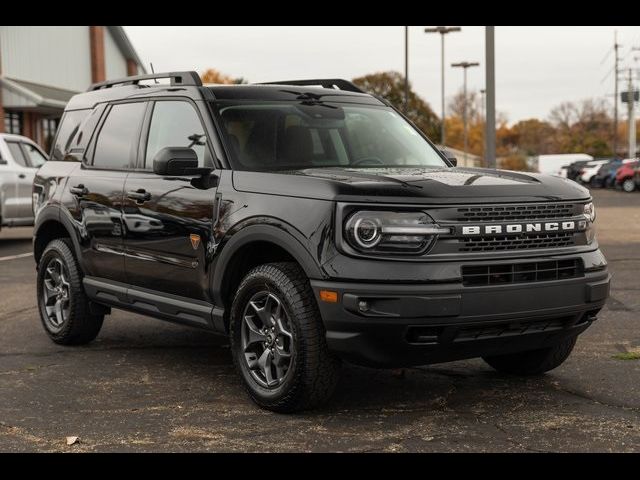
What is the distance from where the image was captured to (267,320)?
532 centimetres

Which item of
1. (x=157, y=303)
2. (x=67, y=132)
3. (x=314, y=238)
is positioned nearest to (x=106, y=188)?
(x=157, y=303)

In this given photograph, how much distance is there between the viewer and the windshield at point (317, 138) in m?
5.93

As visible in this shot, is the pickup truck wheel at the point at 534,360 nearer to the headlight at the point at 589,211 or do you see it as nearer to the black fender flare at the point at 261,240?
the headlight at the point at 589,211

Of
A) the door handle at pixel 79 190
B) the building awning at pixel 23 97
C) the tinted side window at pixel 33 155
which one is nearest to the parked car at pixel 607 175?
the building awning at pixel 23 97

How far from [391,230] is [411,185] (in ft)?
1.02

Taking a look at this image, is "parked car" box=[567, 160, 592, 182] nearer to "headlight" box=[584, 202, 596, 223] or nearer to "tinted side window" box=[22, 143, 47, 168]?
"tinted side window" box=[22, 143, 47, 168]

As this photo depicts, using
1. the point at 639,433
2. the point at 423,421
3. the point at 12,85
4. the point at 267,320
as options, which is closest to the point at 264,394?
the point at 267,320

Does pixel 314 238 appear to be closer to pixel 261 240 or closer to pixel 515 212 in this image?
pixel 261 240

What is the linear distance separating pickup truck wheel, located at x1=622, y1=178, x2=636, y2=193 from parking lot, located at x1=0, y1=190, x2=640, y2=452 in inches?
1318

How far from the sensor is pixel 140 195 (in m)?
6.29

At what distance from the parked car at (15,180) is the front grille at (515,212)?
A: 12.2 m

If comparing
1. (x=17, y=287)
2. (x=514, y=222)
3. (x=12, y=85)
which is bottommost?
(x=17, y=287)
